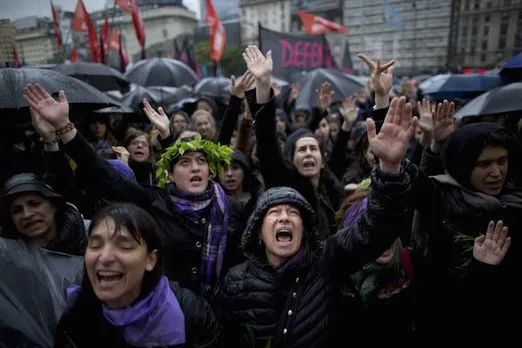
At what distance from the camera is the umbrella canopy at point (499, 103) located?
3.26 m

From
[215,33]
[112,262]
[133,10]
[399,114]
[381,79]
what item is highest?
[133,10]

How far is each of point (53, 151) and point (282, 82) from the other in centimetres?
918

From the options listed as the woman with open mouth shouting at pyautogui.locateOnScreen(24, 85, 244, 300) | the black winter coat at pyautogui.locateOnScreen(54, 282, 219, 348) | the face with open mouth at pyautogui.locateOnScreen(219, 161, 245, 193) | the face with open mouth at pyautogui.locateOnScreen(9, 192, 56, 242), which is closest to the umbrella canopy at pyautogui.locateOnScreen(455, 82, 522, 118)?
the face with open mouth at pyautogui.locateOnScreen(219, 161, 245, 193)

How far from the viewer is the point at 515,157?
241cm

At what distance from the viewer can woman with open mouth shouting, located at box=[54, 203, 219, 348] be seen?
1.54 metres

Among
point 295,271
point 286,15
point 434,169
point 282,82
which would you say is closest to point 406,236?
point 434,169

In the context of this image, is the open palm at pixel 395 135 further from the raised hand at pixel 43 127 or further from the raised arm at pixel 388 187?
the raised hand at pixel 43 127

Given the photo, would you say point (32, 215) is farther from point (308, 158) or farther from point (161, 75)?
point (161, 75)

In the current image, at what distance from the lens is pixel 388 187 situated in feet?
5.15

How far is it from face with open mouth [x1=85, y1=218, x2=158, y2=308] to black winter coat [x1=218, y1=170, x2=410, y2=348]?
1.97 feet

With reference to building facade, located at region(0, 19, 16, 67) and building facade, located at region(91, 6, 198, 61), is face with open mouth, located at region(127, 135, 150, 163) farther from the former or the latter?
building facade, located at region(91, 6, 198, 61)

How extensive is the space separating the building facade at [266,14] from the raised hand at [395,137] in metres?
73.0

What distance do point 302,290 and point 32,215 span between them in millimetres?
1540

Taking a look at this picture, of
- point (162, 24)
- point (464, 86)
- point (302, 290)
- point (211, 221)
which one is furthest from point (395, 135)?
point (162, 24)
